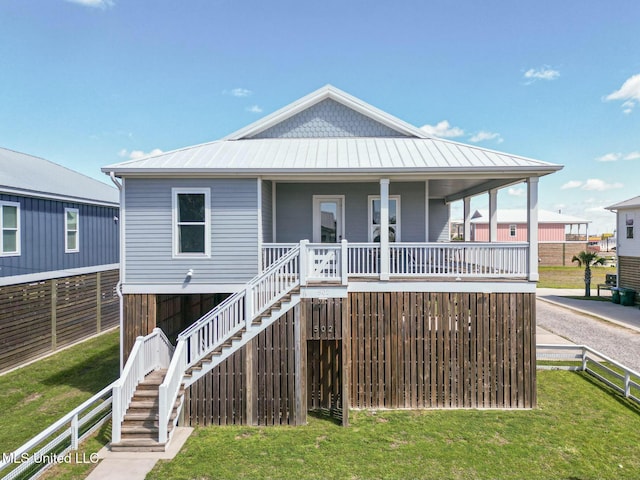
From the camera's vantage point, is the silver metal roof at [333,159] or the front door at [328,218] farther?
the front door at [328,218]

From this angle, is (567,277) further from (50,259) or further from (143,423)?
(50,259)

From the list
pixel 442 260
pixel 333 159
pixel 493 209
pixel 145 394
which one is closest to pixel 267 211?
pixel 333 159

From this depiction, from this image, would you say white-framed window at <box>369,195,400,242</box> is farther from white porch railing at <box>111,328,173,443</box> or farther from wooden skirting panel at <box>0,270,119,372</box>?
wooden skirting panel at <box>0,270,119,372</box>

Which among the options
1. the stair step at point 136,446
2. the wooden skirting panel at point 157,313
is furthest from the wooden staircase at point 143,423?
the wooden skirting panel at point 157,313

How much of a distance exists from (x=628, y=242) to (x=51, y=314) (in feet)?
93.5

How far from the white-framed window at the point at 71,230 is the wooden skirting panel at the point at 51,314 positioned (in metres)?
1.17

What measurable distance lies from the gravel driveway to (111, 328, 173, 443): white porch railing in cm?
1355

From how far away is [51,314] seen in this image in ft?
40.2

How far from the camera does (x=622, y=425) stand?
7121mm

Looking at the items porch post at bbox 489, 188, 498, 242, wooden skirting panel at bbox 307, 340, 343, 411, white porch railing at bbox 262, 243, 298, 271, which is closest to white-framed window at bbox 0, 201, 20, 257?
white porch railing at bbox 262, 243, 298, 271

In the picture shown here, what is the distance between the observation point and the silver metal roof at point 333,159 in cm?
798

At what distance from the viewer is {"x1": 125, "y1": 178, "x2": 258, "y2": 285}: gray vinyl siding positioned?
27.7 ft

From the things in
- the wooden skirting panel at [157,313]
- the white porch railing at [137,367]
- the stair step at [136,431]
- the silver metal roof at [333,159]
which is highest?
the silver metal roof at [333,159]

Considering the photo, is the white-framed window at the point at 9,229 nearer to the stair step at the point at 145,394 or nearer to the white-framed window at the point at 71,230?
the white-framed window at the point at 71,230
